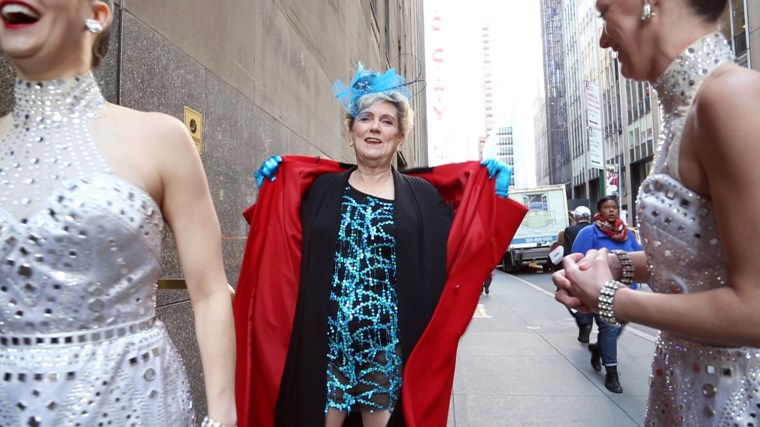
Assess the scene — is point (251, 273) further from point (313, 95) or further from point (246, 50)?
point (313, 95)

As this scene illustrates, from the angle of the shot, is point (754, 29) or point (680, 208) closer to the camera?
point (680, 208)

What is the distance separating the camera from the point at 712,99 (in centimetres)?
107

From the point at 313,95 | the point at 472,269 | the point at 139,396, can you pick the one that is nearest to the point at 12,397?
the point at 139,396

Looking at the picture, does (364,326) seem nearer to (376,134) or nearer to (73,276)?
(376,134)

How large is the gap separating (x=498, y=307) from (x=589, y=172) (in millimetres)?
41491

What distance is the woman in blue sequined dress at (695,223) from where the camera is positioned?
103 cm

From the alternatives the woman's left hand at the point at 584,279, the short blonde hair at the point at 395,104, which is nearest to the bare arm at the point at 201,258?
the woman's left hand at the point at 584,279

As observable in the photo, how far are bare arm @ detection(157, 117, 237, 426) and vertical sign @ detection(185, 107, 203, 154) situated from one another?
2.17 meters

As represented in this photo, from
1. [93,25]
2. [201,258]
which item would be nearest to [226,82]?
[93,25]

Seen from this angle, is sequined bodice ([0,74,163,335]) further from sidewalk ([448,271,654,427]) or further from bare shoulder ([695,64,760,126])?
sidewalk ([448,271,654,427])

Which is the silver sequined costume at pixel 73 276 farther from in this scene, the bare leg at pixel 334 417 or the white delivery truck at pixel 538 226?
the white delivery truck at pixel 538 226

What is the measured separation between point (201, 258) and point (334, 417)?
53.8 inches

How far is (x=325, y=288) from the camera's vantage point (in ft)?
8.01

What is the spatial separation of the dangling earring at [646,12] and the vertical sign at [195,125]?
2.74 meters
